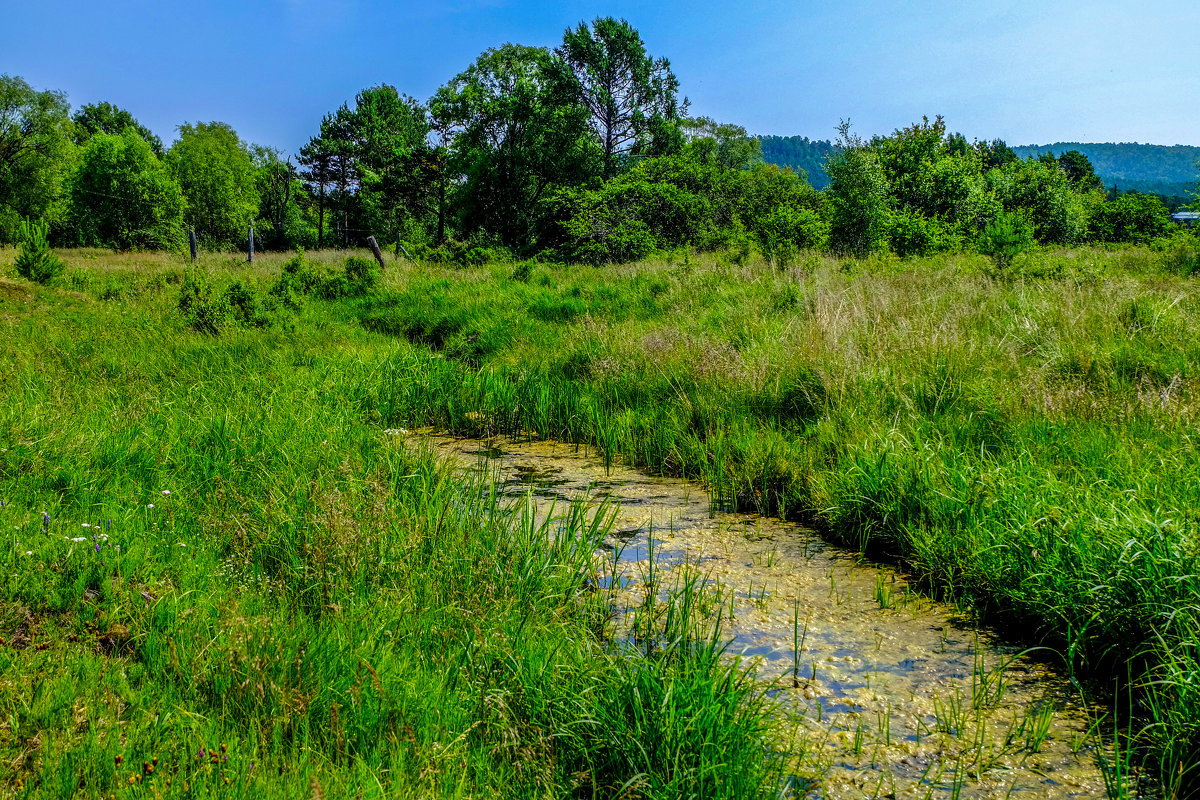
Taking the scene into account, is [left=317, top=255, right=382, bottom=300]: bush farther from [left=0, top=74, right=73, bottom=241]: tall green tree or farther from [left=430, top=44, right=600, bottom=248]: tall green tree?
[left=0, top=74, right=73, bottom=241]: tall green tree

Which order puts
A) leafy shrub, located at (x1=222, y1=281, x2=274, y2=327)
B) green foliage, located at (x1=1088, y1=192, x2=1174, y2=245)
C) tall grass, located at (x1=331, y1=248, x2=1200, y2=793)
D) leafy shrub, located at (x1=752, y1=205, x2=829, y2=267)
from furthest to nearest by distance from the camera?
1. green foliage, located at (x1=1088, y1=192, x2=1174, y2=245)
2. leafy shrub, located at (x1=752, y1=205, x2=829, y2=267)
3. leafy shrub, located at (x1=222, y1=281, x2=274, y2=327)
4. tall grass, located at (x1=331, y1=248, x2=1200, y2=793)

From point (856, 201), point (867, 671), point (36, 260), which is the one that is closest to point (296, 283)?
point (36, 260)

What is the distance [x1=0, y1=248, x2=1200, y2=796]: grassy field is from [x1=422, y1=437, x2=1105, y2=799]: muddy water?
0.72 feet

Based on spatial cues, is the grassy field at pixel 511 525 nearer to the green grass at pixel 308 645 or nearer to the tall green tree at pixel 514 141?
the green grass at pixel 308 645

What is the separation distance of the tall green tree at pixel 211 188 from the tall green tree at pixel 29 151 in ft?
35.1

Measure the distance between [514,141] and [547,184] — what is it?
4.64 meters

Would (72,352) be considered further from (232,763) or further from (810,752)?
(810,752)

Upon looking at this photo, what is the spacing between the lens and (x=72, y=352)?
7500 millimetres

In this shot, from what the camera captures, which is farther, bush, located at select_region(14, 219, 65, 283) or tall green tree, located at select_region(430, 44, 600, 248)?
tall green tree, located at select_region(430, 44, 600, 248)

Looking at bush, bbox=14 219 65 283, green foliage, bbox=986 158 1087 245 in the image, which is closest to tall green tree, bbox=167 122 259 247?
bush, bbox=14 219 65 283

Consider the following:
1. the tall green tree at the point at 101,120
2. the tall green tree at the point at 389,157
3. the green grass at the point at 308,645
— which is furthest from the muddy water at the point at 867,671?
the tall green tree at the point at 101,120

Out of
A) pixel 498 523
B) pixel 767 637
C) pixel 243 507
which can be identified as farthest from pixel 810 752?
pixel 243 507

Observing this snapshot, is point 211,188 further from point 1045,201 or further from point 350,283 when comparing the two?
point 1045,201

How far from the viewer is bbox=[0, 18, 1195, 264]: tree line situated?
2125 centimetres
